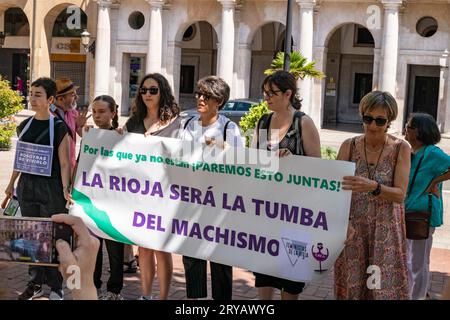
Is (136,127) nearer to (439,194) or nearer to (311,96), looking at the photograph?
(439,194)

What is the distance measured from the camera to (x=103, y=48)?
3366 cm

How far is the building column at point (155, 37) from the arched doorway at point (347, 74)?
10.2 m

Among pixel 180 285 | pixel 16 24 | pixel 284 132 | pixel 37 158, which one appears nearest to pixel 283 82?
pixel 284 132

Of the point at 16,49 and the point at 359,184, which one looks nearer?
the point at 359,184

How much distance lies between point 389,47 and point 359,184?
84.8 ft

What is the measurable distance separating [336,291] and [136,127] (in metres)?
2.30

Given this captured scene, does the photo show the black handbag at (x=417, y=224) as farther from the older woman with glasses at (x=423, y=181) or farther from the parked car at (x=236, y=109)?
the parked car at (x=236, y=109)

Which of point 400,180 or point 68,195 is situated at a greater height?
point 400,180

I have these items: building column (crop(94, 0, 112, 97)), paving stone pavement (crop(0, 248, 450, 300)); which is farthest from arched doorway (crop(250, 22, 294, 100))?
paving stone pavement (crop(0, 248, 450, 300))

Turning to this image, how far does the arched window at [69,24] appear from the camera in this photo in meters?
37.2

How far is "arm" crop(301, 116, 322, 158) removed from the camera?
4867mm

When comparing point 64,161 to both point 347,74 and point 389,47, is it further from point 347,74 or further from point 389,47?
point 347,74

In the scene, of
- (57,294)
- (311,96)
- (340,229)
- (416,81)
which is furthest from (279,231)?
(416,81)
